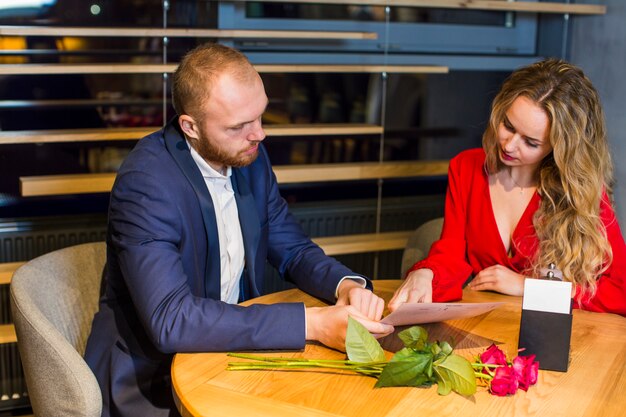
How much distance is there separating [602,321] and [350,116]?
2.01 metres

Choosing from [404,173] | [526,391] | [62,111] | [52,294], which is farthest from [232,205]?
[404,173]

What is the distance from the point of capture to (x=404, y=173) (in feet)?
12.5

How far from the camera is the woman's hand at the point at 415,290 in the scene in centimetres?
219

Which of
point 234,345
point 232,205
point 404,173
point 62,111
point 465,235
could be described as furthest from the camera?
point 404,173

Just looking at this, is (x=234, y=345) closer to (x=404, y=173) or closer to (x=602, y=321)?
(x=602, y=321)

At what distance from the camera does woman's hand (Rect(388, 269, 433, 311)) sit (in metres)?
2.19

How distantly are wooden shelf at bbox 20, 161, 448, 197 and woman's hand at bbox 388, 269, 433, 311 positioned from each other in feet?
4.34

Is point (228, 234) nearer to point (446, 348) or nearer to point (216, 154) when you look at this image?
point (216, 154)

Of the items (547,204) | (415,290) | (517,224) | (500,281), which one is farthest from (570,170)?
(415,290)

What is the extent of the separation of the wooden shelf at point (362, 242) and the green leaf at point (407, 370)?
1886 millimetres

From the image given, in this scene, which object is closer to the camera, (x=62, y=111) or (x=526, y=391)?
(x=526, y=391)

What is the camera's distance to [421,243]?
3.01m

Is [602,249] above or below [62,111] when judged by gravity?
below

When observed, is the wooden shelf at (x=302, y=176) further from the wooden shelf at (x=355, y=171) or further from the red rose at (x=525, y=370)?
the red rose at (x=525, y=370)
